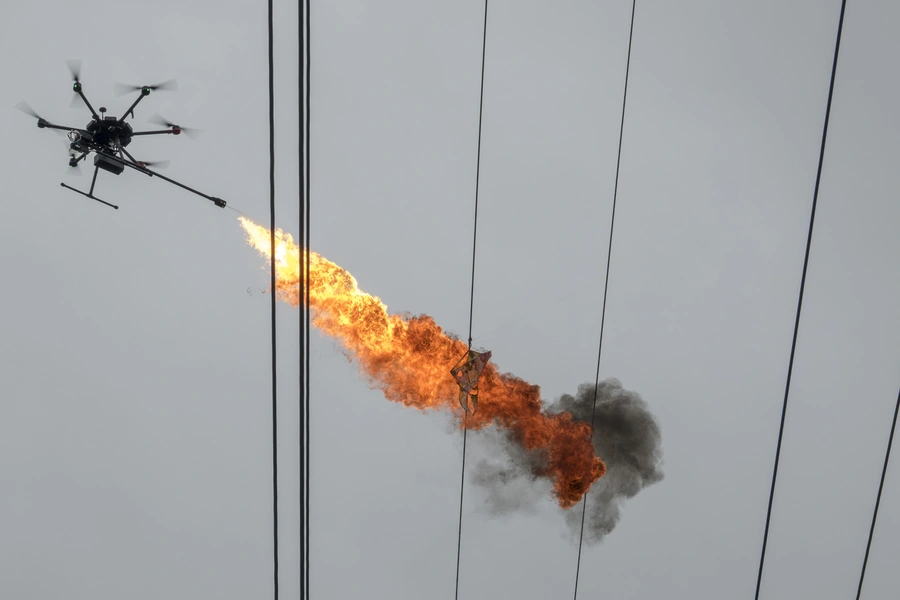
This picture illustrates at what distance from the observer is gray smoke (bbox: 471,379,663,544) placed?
36.9 feet

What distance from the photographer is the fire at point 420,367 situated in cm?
1096

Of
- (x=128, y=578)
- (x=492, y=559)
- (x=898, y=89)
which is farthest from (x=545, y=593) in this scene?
(x=898, y=89)

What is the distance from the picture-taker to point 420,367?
1130 cm

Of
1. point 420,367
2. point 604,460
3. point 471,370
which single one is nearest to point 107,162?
point 471,370

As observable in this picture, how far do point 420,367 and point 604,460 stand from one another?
3.46m

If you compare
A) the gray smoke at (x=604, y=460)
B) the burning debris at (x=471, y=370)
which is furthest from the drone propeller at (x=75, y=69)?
the gray smoke at (x=604, y=460)

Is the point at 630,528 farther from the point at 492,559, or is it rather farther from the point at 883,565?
the point at 883,565

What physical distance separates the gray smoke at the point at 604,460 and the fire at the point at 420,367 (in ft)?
0.60

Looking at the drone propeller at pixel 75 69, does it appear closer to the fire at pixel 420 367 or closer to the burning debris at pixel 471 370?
the fire at pixel 420 367

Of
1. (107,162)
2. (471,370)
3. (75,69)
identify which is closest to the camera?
(107,162)

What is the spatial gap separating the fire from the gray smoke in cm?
18

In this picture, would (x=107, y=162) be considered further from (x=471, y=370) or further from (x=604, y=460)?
(x=604, y=460)

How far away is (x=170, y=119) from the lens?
10.6 m

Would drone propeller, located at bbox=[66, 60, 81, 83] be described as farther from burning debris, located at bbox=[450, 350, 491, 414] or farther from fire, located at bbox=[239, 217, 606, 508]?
burning debris, located at bbox=[450, 350, 491, 414]
